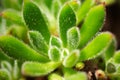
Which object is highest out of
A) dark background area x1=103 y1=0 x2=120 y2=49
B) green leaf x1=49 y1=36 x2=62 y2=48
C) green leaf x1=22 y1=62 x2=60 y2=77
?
dark background area x1=103 y1=0 x2=120 y2=49

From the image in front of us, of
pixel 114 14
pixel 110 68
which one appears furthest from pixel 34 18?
pixel 114 14

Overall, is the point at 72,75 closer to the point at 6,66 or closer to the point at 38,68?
the point at 38,68

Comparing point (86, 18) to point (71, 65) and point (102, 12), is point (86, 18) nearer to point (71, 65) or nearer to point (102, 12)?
point (102, 12)

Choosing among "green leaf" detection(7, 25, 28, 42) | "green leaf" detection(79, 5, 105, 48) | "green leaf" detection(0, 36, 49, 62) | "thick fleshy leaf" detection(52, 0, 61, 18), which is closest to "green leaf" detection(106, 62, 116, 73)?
"green leaf" detection(79, 5, 105, 48)

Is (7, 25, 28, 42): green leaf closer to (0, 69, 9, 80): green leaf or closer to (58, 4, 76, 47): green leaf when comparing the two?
(0, 69, 9, 80): green leaf

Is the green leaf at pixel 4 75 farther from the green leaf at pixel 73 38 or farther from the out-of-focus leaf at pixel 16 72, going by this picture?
the green leaf at pixel 73 38

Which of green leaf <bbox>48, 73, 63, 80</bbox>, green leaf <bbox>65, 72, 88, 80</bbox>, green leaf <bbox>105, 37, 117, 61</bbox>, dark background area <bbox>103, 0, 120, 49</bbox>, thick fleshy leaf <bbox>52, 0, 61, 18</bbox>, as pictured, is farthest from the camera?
dark background area <bbox>103, 0, 120, 49</bbox>
